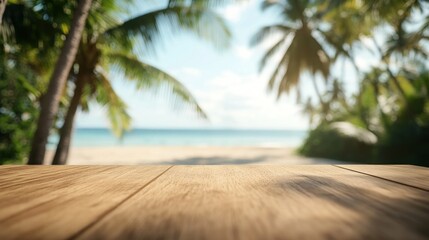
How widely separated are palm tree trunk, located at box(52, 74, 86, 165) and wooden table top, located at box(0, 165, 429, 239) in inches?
161

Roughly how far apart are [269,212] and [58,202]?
1.42 feet

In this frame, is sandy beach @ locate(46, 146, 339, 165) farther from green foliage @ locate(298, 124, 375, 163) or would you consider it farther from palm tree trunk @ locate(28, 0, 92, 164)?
palm tree trunk @ locate(28, 0, 92, 164)

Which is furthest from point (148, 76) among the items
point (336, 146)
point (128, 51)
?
point (336, 146)

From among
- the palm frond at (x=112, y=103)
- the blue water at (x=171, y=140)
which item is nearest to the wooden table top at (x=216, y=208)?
the palm frond at (x=112, y=103)

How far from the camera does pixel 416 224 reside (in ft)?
1.45

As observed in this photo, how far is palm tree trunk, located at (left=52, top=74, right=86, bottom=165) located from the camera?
444 cm

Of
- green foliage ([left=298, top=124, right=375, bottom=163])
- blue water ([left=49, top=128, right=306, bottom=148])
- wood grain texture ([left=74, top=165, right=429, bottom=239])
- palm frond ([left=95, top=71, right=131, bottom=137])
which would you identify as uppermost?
blue water ([left=49, top=128, right=306, bottom=148])

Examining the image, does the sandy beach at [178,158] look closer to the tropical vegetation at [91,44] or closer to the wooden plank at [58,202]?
the tropical vegetation at [91,44]

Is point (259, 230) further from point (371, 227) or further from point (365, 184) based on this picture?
point (365, 184)

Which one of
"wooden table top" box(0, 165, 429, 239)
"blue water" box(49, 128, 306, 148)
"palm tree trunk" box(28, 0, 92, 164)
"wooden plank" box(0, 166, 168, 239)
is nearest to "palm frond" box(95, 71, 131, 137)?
"blue water" box(49, 128, 306, 148)

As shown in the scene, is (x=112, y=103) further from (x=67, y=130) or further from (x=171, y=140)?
(x=171, y=140)

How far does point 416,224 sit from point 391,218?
3 centimetres

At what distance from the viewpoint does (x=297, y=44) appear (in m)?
12.1

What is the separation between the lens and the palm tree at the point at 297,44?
11.8 m
